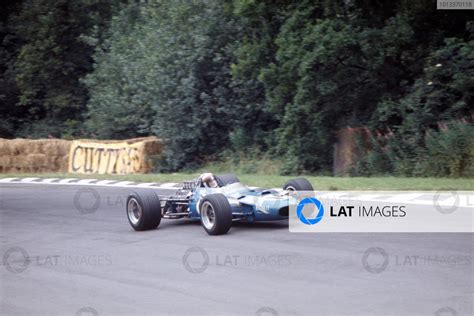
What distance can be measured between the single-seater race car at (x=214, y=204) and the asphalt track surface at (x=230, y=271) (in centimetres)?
25

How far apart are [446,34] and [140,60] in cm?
1237

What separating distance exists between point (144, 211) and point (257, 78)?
13.1 meters

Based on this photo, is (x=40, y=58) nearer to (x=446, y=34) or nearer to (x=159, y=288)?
(x=446, y=34)

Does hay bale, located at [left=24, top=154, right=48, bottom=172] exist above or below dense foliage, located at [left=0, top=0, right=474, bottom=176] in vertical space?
below

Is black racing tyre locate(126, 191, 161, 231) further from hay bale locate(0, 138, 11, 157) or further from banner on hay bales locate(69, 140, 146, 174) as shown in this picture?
hay bale locate(0, 138, 11, 157)

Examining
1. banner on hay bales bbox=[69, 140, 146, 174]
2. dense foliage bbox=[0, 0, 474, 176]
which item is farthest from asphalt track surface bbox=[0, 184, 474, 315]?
banner on hay bales bbox=[69, 140, 146, 174]

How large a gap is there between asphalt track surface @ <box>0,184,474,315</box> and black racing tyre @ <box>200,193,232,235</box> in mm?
184

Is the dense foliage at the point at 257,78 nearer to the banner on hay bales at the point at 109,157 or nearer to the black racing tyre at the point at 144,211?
the banner on hay bales at the point at 109,157

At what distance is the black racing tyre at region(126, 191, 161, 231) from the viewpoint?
1344cm

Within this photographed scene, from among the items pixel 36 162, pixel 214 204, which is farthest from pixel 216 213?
pixel 36 162

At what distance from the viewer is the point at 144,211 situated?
13.4m

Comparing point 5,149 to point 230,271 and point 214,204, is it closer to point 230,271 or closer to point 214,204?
point 214,204

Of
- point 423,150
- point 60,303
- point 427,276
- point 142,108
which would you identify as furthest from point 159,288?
point 142,108

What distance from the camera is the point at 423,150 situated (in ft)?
73.3
